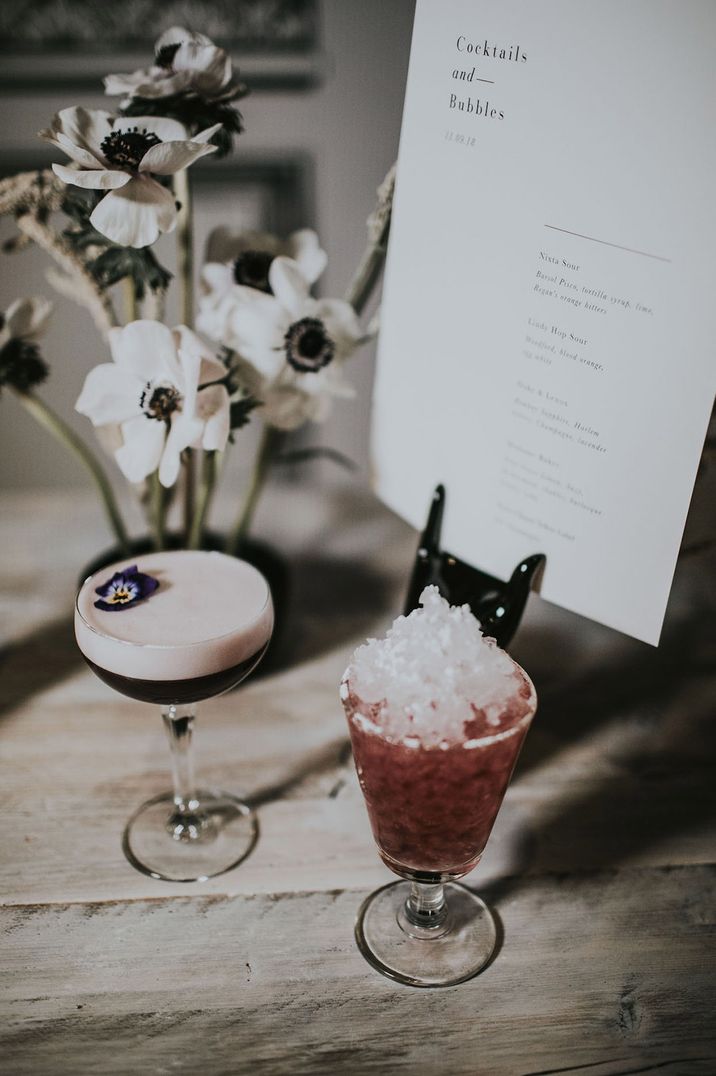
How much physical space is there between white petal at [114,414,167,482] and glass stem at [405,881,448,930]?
0.35 meters

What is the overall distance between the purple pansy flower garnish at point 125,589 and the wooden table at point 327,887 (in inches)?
7.0

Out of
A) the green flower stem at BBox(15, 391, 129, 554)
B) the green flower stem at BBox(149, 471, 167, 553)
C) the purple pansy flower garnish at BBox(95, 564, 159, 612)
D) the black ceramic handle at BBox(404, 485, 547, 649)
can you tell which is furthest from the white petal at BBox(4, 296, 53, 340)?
the black ceramic handle at BBox(404, 485, 547, 649)

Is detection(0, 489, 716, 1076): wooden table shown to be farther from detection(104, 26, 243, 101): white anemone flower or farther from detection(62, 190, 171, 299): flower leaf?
detection(104, 26, 243, 101): white anemone flower

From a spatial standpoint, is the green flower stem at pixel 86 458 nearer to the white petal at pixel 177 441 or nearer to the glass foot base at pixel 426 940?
the white petal at pixel 177 441

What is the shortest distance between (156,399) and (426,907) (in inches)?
15.8

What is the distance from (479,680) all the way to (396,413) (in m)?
0.31

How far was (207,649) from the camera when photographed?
1.90 feet

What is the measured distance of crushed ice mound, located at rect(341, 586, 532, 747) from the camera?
1.65 feet

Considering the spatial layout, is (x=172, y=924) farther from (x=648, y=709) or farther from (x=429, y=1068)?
(x=648, y=709)

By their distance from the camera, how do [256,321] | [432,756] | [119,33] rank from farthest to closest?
[119,33] → [256,321] → [432,756]

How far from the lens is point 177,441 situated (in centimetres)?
66

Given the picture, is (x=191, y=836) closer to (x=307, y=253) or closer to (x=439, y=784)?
(x=439, y=784)

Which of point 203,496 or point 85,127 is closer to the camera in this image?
point 85,127

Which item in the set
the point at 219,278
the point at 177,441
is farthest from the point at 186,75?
the point at 177,441
